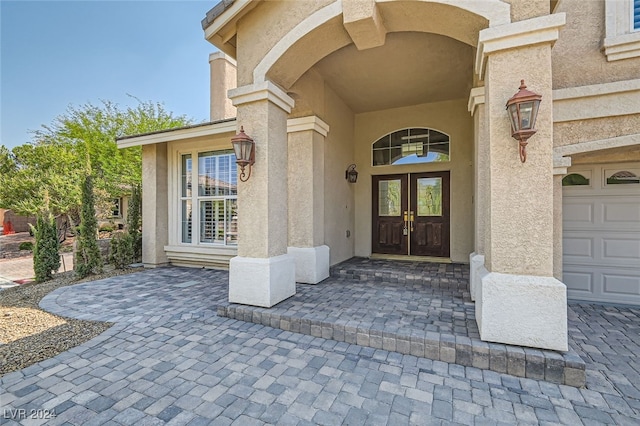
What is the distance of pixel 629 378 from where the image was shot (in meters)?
2.37

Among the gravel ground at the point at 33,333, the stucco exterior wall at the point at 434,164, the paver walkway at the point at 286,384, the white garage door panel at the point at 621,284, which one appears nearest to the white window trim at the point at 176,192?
the gravel ground at the point at 33,333

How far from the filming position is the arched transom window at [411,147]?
6516 millimetres

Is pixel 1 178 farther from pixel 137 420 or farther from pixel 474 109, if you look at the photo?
pixel 474 109

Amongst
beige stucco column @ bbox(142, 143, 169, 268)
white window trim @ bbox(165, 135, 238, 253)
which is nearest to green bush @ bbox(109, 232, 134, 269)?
beige stucco column @ bbox(142, 143, 169, 268)

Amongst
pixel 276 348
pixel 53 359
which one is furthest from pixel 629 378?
pixel 53 359

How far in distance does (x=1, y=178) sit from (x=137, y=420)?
1847 centimetres

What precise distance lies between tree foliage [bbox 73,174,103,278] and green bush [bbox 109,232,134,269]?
463mm

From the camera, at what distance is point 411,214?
22.3 ft

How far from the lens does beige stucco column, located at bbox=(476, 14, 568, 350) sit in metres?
2.52

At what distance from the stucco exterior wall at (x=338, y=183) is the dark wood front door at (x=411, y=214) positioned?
2.27 ft

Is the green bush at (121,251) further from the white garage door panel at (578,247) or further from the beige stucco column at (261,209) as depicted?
the white garage door panel at (578,247)

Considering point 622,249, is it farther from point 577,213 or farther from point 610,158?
point 610,158

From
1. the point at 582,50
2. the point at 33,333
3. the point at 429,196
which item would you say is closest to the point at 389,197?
the point at 429,196

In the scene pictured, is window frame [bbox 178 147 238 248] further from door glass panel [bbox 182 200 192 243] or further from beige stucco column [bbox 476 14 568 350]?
beige stucco column [bbox 476 14 568 350]
